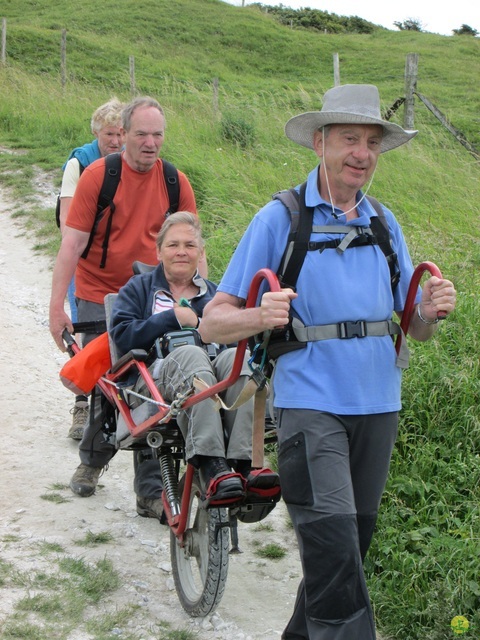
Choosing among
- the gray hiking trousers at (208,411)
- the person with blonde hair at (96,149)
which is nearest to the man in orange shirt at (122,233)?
the person with blonde hair at (96,149)

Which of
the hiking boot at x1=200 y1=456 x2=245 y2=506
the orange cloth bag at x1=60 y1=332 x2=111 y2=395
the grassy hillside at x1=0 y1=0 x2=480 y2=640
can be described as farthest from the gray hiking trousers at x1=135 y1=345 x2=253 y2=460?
the grassy hillside at x1=0 y1=0 x2=480 y2=640

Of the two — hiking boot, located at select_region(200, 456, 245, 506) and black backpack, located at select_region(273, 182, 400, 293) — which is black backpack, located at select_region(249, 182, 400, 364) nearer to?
black backpack, located at select_region(273, 182, 400, 293)

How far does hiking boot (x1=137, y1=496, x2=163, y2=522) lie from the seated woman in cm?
106

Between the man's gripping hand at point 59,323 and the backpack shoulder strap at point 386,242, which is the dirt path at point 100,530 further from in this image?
the backpack shoulder strap at point 386,242

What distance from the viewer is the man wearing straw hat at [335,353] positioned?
2.84 metres

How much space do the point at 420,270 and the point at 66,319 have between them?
8.52 ft

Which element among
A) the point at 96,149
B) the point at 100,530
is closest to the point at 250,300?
the point at 100,530

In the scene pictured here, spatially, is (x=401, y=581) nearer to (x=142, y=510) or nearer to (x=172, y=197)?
(x=142, y=510)

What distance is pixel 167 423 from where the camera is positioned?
12.7 ft

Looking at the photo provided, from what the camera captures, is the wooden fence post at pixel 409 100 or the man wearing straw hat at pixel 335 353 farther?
the wooden fence post at pixel 409 100

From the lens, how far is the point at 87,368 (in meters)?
4.51

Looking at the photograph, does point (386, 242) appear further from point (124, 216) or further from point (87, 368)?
point (124, 216)

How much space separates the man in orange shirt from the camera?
500 cm

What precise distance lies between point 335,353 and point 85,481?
2782 millimetres
